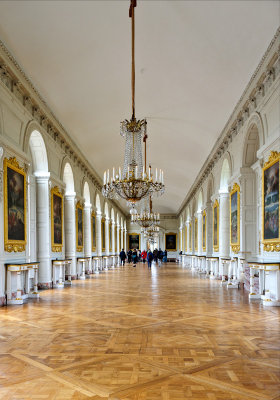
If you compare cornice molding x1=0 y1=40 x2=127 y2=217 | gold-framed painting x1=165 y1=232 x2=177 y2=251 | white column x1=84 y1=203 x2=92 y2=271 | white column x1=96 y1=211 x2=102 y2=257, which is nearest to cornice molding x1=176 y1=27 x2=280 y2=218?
cornice molding x1=0 y1=40 x2=127 y2=217

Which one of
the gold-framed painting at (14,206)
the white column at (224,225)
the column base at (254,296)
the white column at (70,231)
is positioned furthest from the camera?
the white column at (70,231)

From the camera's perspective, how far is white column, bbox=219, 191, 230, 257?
15.5 metres

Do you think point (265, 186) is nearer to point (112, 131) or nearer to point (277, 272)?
point (277, 272)

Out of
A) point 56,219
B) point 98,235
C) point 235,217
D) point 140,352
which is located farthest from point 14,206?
point 98,235

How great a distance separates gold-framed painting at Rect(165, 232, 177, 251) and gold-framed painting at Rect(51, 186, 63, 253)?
34083mm

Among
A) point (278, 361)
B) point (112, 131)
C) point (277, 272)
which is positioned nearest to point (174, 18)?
point (277, 272)

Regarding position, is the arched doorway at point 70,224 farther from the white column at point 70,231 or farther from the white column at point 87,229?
the white column at point 87,229

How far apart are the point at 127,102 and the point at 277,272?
7.02 meters

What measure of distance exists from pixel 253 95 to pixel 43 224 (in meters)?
7.50

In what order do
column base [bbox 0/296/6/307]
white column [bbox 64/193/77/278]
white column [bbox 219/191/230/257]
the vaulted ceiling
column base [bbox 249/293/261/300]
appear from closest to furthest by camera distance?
the vaulted ceiling → column base [bbox 0/296/6/307] → column base [bbox 249/293/261/300] → white column [bbox 219/191/230/257] → white column [bbox 64/193/77/278]

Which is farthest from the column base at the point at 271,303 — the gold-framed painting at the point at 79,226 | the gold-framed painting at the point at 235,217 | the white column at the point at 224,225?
the gold-framed painting at the point at 79,226

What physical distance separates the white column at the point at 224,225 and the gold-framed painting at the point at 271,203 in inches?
233

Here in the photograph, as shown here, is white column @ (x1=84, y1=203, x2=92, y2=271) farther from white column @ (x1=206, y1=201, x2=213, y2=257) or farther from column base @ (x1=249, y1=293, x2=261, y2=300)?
column base @ (x1=249, y1=293, x2=261, y2=300)

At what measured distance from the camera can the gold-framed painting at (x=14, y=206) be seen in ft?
29.2
